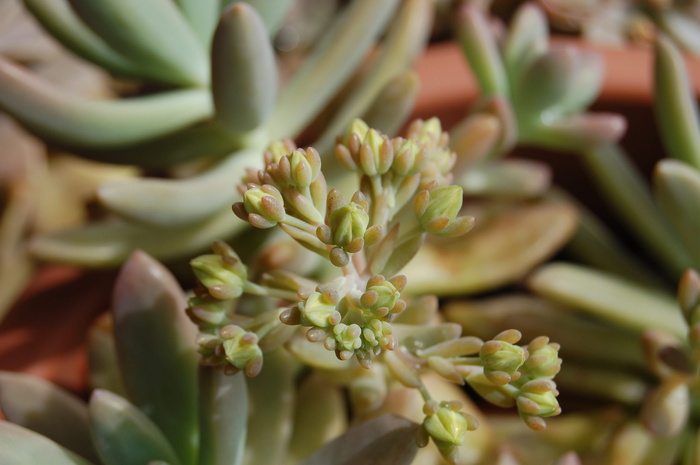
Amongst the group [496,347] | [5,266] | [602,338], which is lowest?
[602,338]

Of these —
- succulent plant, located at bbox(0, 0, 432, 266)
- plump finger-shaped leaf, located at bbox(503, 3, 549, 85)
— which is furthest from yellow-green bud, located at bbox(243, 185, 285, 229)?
plump finger-shaped leaf, located at bbox(503, 3, 549, 85)

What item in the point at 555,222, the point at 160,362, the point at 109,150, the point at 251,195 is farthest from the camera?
the point at 555,222

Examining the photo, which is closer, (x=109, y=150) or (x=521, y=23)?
(x=109, y=150)

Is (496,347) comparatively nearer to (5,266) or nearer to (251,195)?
(251,195)

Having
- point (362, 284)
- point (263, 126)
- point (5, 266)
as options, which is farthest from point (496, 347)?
point (5, 266)

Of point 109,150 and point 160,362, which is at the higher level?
point 109,150
